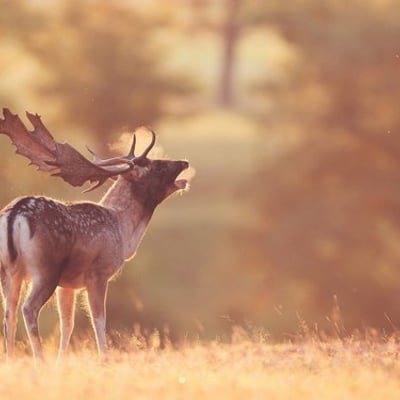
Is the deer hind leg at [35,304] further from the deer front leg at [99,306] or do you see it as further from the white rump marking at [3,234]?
the deer front leg at [99,306]

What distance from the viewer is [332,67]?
46.4m

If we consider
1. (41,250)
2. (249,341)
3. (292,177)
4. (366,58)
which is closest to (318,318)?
(292,177)

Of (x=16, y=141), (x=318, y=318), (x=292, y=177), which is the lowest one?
(x=318, y=318)

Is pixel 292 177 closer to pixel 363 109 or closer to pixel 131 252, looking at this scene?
pixel 363 109

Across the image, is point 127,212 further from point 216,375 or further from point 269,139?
point 269,139

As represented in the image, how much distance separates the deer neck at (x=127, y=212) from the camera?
44.2 ft

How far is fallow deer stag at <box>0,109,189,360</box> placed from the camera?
12188mm

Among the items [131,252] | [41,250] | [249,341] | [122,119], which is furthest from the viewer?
[122,119]

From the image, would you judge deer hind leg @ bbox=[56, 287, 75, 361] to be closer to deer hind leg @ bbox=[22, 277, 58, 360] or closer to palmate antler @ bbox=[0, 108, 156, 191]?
deer hind leg @ bbox=[22, 277, 58, 360]

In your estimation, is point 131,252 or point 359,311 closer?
point 131,252

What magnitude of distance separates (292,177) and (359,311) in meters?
5.40

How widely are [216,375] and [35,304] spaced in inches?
70.8

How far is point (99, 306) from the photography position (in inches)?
509

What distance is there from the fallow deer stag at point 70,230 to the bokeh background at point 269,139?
16.0m
